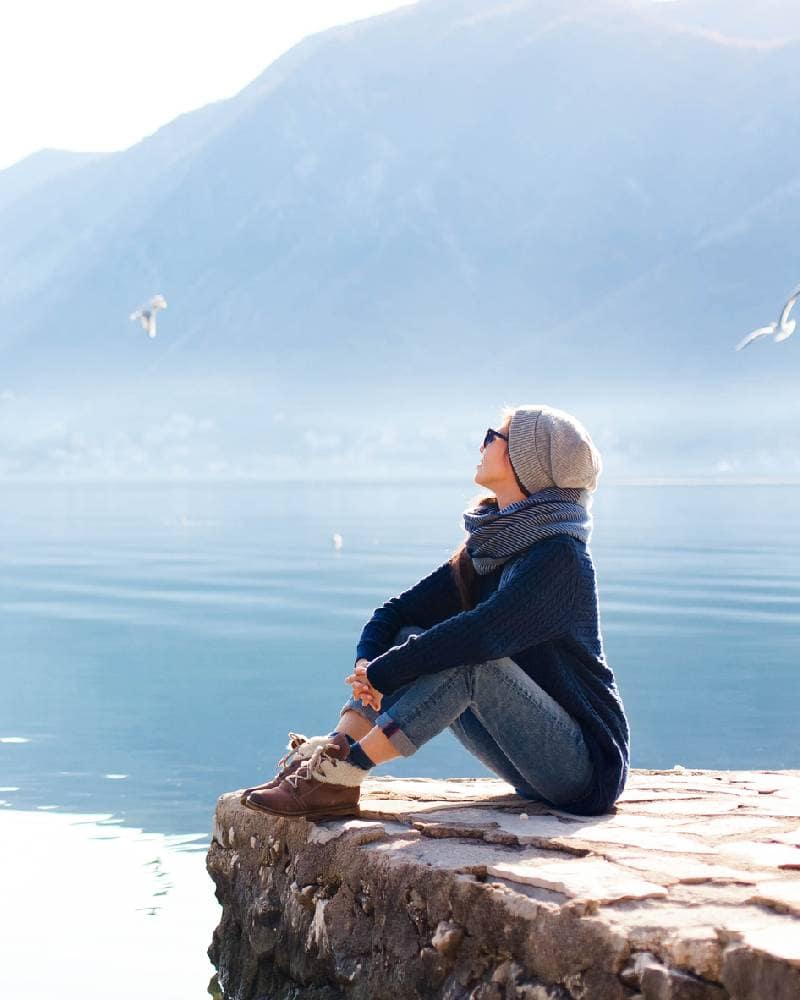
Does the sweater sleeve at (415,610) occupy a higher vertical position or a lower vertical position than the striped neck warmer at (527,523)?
lower

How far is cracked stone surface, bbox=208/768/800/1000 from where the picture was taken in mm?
2457

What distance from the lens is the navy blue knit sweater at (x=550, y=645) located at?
10.6 feet

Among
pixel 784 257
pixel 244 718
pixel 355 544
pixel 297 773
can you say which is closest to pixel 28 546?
pixel 355 544

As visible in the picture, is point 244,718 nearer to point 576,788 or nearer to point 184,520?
point 576,788

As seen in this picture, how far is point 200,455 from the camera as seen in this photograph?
500 feet

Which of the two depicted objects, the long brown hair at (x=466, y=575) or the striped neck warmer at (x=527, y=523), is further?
the long brown hair at (x=466, y=575)

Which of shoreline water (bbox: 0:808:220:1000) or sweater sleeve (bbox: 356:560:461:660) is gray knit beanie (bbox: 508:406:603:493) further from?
shoreline water (bbox: 0:808:220:1000)

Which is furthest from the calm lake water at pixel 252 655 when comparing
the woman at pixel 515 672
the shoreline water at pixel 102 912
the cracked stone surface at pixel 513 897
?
the woman at pixel 515 672

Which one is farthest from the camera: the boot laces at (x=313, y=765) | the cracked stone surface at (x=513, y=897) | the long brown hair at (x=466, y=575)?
the long brown hair at (x=466, y=575)

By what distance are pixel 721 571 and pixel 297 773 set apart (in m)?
16.4

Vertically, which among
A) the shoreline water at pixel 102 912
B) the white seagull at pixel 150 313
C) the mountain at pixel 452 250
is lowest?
the shoreline water at pixel 102 912

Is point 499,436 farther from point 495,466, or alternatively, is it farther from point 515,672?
point 515,672

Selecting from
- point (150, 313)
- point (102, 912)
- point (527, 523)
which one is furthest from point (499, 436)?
point (150, 313)

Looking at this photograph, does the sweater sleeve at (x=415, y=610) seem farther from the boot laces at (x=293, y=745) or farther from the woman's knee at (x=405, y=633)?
the boot laces at (x=293, y=745)
